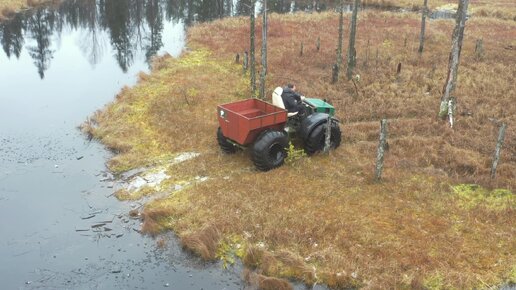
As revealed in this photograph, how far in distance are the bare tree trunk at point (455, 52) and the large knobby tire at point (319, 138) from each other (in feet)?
13.3

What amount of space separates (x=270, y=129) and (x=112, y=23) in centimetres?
3055

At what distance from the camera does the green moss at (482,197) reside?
10016 millimetres

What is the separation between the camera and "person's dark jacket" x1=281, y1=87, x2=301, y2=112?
12.2 metres

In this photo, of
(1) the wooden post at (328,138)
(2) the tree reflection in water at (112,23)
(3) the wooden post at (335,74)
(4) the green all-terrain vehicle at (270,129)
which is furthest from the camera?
(2) the tree reflection in water at (112,23)

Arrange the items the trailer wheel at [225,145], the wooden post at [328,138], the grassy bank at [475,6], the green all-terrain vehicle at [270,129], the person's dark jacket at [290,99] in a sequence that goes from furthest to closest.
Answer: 1. the grassy bank at [475,6]
2. the trailer wheel at [225,145]
3. the person's dark jacket at [290,99]
4. the wooden post at [328,138]
5. the green all-terrain vehicle at [270,129]

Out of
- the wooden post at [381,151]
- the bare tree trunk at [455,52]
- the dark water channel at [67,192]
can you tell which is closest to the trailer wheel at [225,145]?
the dark water channel at [67,192]

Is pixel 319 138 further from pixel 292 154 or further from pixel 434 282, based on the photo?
pixel 434 282

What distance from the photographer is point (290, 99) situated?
40.1 ft

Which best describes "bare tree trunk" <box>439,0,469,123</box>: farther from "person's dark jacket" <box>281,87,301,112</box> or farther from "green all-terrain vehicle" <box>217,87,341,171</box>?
"person's dark jacket" <box>281,87,301,112</box>

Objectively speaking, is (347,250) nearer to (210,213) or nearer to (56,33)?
(210,213)

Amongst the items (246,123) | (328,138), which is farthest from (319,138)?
(246,123)

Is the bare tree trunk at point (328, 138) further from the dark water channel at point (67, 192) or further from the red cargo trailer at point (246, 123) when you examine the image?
the dark water channel at point (67, 192)

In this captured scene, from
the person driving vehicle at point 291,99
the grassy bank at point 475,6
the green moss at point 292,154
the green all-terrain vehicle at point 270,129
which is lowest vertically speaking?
A: the green moss at point 292,154

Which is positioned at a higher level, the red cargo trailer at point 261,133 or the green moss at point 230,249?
the red cargo trailer at point 261,133
